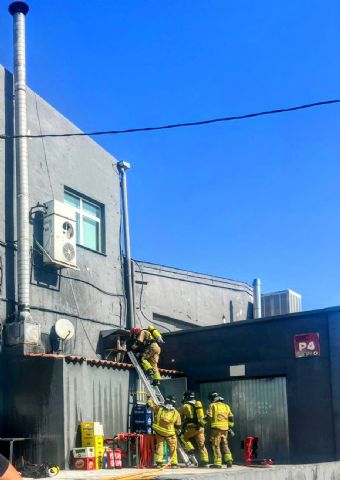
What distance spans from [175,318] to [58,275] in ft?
20.1

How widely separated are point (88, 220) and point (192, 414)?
18.0ft

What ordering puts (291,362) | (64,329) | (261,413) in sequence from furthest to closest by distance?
(261,413) < (291,362) < (64,329)

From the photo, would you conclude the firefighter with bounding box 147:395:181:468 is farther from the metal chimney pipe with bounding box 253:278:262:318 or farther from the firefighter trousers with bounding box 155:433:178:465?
the metal chimney pipe with bounding box 253:278:262:318

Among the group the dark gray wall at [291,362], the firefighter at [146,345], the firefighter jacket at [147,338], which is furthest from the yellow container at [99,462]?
the dark gray wall at [291,362]

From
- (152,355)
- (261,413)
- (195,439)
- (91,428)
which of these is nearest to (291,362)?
(261,413)

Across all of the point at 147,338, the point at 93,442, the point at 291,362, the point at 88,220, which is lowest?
the point at 93,442

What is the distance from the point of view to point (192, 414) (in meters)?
15.0

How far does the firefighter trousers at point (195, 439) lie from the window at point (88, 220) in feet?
16.2

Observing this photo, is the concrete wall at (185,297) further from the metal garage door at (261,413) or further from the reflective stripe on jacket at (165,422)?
the reflective stripe on jacket at (165,422)

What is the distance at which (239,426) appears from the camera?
1688cm

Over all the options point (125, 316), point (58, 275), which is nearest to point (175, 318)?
point (125, 316)

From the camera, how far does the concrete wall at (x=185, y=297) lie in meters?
19.8

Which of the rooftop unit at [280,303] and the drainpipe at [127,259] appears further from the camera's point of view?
the rooftop unit at [280,303]

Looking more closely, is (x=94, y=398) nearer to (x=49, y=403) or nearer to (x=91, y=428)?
(x=91, y=428)
